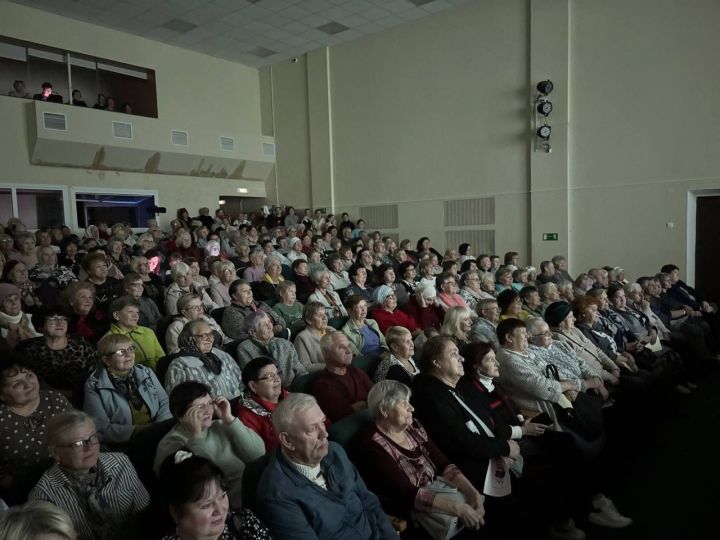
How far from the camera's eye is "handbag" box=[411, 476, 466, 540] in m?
1.84

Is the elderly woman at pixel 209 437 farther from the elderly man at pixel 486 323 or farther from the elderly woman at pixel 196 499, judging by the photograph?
the elderly man at pixel 486 323

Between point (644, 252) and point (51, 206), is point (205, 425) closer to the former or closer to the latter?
point (644, 252)

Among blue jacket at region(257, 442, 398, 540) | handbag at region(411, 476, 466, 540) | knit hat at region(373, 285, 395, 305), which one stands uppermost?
knit hat at region(373, 285, 395, 305)

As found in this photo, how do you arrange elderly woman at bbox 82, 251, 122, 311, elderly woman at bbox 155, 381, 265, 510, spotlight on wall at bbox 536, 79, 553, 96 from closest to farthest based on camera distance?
elderly woman at bbox 155, 381, 265, 510 < elderly woman at bbox 82, 251, 122, 311 < spotlight on wall at bbox 536, 79, 553, 96

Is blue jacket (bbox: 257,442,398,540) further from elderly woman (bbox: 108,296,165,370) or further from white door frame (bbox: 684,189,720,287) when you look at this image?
white door frame (bbox: 684,189,720,287)

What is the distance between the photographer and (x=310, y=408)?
1.68 meters

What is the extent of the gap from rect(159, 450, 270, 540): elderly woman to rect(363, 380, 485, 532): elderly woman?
2.25 ft

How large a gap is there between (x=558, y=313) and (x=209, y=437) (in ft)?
8.40

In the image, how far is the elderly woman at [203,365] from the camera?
250 centimetres

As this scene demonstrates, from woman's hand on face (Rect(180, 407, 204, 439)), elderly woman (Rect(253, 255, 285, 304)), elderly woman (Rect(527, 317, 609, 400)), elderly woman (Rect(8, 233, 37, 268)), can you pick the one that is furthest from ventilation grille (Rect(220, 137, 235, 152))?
woman's hand on face (Rect(180, 407, 204, 439))

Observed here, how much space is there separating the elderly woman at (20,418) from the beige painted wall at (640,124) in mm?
7606

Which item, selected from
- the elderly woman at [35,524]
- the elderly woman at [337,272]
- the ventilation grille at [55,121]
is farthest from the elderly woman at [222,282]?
the ventilation grille at [55,121]

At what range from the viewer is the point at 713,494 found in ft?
8.73

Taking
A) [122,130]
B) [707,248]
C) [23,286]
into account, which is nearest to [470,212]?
[707,248]
